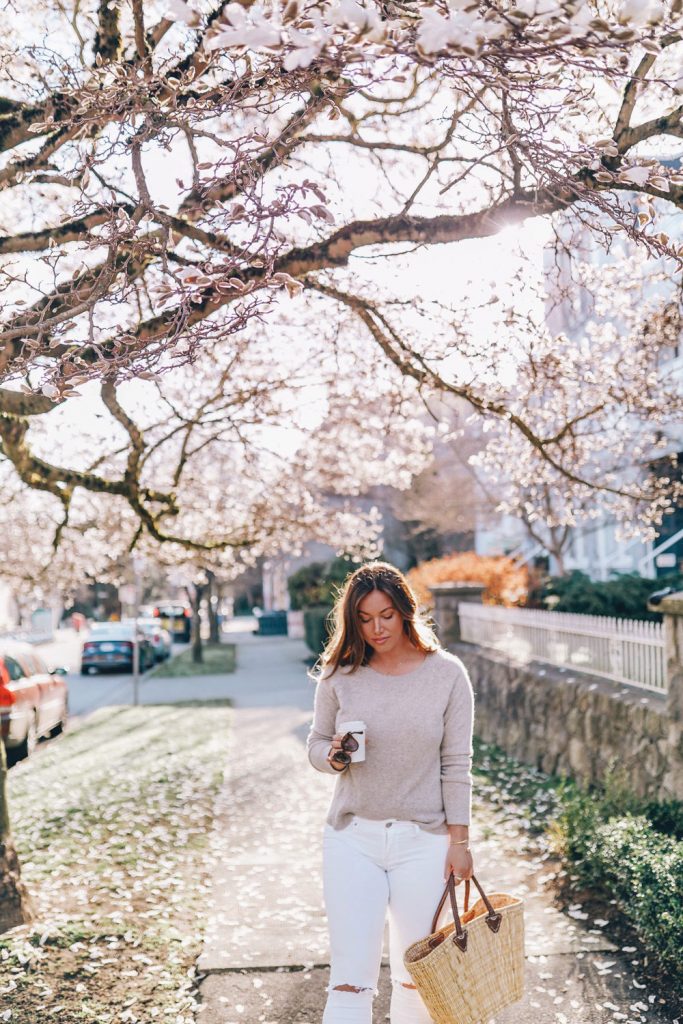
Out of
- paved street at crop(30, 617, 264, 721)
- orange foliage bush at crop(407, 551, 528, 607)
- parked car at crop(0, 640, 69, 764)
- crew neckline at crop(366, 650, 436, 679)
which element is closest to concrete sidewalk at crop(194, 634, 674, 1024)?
crew neckline at crop(366, 650, 436, 679)

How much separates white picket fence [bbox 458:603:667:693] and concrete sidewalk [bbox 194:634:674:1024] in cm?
161

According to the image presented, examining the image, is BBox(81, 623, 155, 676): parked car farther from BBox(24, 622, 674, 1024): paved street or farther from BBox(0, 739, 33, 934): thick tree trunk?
BBox(0, 739, 33, 934): thick tree trunk

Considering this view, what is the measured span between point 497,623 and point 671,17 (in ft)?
33.5

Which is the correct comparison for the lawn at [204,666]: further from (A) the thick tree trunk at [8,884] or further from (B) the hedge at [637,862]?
(A) the thick tree trunk at [8,884]

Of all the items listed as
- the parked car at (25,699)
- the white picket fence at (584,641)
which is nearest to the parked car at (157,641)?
the parked car at (25,699)

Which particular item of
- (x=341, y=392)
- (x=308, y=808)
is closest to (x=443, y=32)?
(x=308, y=808)

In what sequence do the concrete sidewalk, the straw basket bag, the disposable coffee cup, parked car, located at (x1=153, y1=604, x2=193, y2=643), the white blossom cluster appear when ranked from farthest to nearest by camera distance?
parked car, located at (x1=153, y1=604, x2=193, y2=643), the concrete sidewalk, the disposable coffee cup, the straw basket bag, the white blossom cluster

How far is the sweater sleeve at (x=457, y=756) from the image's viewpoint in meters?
3.27

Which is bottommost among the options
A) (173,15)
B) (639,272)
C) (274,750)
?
(274,750)

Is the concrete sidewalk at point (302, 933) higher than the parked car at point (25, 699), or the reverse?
the parked car at point (25, 699)

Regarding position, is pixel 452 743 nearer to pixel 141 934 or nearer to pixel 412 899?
pixel 412 899

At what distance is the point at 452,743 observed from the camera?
131 inches

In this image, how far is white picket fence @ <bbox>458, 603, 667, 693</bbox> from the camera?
25.5 feet

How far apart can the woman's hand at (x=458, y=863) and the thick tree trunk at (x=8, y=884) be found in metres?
3.04
